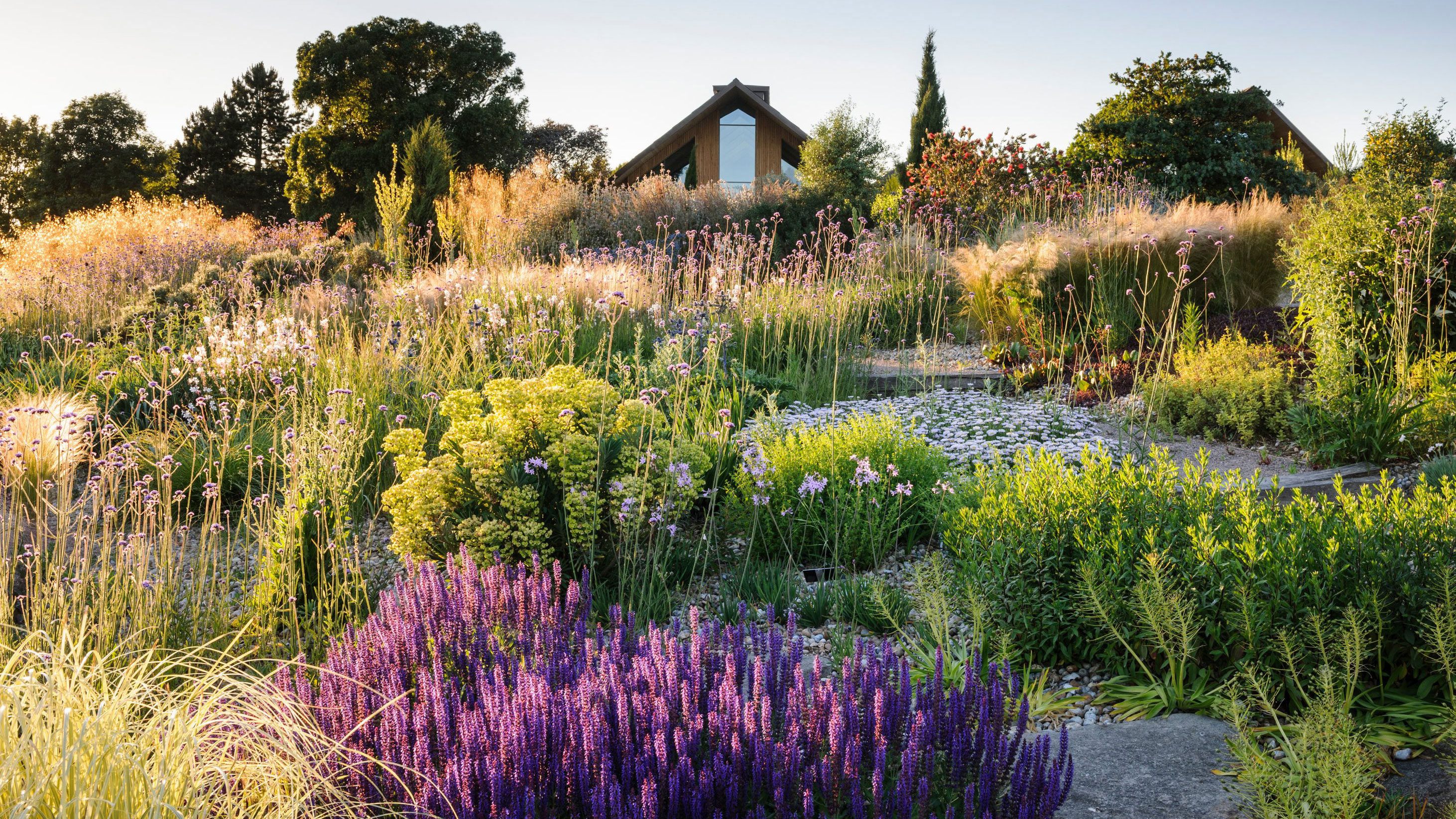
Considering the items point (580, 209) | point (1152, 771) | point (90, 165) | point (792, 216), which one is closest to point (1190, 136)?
point (792, 216)

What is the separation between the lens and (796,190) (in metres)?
20.0

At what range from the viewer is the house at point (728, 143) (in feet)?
96.3

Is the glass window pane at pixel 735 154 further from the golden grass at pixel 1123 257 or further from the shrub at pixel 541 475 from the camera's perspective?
the shrub at pixel 541 475

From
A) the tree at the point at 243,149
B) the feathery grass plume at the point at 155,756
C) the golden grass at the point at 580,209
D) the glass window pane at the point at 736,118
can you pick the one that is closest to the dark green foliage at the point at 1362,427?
the feathery grass plume at the point at 155,756

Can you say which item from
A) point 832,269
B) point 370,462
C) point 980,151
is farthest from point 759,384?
point 980,151

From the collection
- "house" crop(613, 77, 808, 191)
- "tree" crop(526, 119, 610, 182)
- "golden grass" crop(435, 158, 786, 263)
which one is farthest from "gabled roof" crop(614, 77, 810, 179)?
"golden grass" crop(435, 158, 786, 263)

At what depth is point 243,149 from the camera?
114ft

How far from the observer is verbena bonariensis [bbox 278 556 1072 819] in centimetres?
167

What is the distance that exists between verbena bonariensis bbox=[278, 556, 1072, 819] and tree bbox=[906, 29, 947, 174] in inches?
1068

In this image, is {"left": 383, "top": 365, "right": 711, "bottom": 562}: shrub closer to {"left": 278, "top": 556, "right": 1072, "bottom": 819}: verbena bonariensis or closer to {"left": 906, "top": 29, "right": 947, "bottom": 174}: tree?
{"left": 278, "top": 556, "right": 1072, "bottom": 819}: verbena bonariensis

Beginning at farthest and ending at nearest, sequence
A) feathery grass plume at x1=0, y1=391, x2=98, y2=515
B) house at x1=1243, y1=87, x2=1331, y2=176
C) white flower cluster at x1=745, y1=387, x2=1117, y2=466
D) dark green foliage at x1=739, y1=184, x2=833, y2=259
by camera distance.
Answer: house at x1=1243, y1=87, x2=1331, y2=176
dark green foliage at x1=739, y1=184, x2=833, y2=259
white flower cluster at x1=745, y1=387, x2=1117, y2=466
feathery grass plume at x1=0, y1=391, x2=98, y2=515

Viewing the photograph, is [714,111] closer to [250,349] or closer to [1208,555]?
[250,349]

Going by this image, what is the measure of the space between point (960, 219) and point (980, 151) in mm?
1771

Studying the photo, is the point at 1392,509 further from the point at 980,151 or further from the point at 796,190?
the point at 796,190
